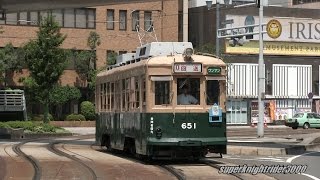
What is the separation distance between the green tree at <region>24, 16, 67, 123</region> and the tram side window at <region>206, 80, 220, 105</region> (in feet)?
101

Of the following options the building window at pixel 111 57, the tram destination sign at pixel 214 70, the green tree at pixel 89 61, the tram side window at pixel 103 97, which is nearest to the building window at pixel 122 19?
the building window at pixel 111 57

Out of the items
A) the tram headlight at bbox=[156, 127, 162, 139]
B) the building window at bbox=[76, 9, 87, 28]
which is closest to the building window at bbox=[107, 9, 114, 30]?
the building window at bbox=[76, 9, 87, 28]

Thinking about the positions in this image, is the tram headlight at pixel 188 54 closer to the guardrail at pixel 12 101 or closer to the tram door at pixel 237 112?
the guardrail at pixel 12 101

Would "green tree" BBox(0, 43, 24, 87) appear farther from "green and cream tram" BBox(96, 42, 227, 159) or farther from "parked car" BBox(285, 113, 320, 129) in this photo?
"green and cream tram" BBox(96, 42, 227, 159)

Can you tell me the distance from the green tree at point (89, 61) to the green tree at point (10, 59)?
5895 millimetres

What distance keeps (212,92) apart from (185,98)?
2.51ft

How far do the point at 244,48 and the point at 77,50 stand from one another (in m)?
16.6

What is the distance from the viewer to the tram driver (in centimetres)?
1780

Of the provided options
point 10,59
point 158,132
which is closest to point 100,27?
point 10,59

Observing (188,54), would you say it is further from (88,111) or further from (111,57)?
(111,57)

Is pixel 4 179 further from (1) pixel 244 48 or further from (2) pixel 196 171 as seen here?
(1) pixel 244 48

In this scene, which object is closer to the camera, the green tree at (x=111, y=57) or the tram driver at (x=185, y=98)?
the tram driver at (x=185, y=98)

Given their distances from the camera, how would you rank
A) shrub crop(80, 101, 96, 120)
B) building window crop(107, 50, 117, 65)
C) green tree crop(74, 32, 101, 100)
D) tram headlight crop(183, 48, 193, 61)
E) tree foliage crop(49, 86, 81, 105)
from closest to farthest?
tram headlight crop(183, 48, 193, 61), tree foliage crop(49, 86, 81, 105), building window crop(107, 50, 117, 65), shrub crop(80, 101, 96, 120), green tree crop(74, 32, 101, 100)

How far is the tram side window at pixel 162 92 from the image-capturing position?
17.8 meters
